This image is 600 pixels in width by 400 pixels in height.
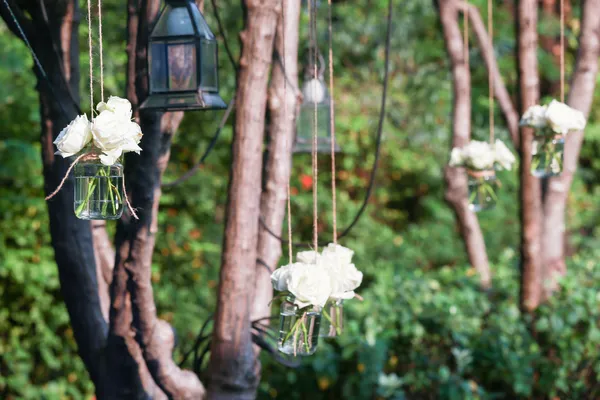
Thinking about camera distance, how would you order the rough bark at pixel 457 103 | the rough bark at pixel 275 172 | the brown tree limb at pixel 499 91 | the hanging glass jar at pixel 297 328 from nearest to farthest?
the hanging glass jar at pixel 297 328
the rough bark at pixel 275 172
the brown tree limb at pixel 499 91
the rough bark at pixel 457 103

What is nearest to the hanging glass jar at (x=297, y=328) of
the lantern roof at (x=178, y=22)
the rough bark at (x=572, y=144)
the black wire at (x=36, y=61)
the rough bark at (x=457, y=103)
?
the lantern roof at (x=178, y=22)

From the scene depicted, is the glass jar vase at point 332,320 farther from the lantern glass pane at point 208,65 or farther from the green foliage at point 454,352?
the green foliage at point 454,352

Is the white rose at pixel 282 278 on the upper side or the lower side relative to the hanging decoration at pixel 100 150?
lower

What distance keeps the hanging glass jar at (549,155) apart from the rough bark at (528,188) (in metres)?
1.20

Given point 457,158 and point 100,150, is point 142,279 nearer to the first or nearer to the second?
point 100,150

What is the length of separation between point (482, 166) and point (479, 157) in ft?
0.13

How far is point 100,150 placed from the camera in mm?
1768

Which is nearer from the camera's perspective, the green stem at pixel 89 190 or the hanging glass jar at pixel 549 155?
the green stem at pixel 89 190

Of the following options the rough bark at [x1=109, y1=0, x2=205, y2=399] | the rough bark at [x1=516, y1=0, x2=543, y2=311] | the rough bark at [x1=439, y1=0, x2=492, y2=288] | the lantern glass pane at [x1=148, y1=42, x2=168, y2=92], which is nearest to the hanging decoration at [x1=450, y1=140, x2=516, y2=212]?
the rough bark at [x1=516, y1=0, x2=543, y2=311]

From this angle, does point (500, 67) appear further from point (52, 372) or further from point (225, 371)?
point (225, 371)

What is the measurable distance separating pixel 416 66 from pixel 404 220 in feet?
5.18

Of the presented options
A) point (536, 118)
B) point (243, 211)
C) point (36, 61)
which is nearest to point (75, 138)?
point (36, 61)

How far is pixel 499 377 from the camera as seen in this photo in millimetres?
4074

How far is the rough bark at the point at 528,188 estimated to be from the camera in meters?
4.03
